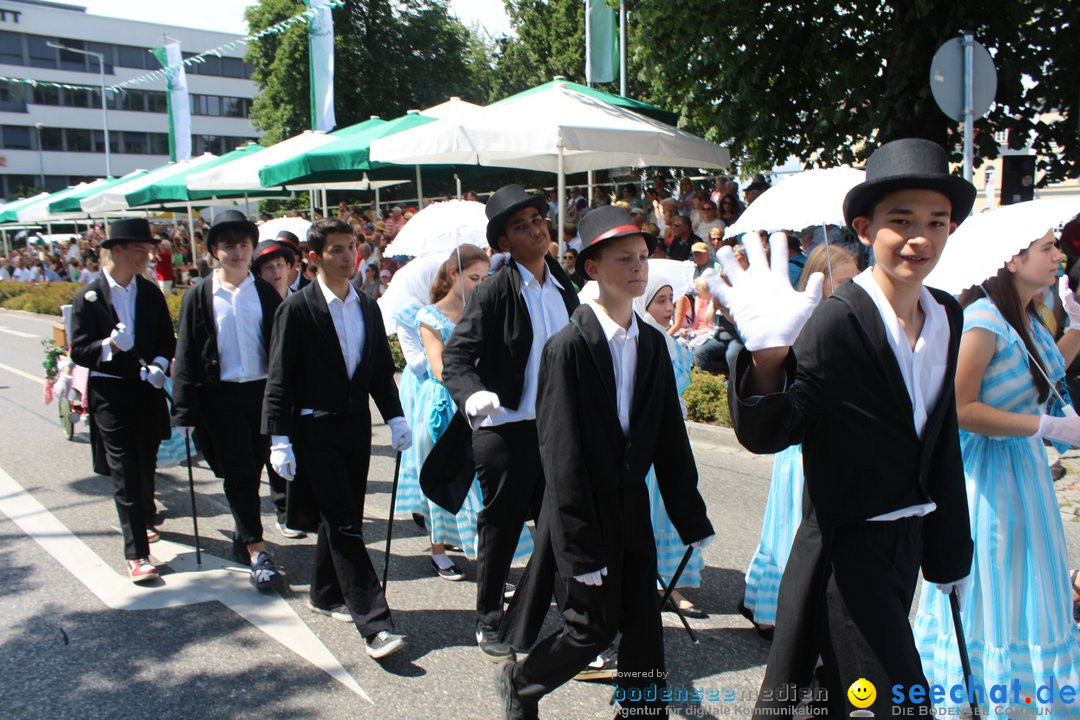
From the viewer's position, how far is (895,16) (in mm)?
10844

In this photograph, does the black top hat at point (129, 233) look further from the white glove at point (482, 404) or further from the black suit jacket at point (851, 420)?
the black suit jacket at point (851, 420)

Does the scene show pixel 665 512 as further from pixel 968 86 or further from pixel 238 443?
pixel 968 86

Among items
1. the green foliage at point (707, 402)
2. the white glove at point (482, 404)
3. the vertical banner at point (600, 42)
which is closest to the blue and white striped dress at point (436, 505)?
the white glove at point (482, 404)

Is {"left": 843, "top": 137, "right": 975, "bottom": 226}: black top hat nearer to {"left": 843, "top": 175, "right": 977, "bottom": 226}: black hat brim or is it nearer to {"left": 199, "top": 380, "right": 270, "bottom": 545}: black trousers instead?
{"left": 843, "top": 175, "right": 977, "bottom": 226}: black hat brim

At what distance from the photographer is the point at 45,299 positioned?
24703 mm

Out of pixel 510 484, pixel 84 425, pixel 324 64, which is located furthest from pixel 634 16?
pixel 510 484

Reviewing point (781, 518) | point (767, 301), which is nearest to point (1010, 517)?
point (781, 518)

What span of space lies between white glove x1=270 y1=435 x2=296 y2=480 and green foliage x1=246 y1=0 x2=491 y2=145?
37.5 metres

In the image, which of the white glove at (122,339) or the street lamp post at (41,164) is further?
the street lamp post at (41,164)

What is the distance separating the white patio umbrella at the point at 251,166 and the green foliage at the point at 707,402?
7.53 m

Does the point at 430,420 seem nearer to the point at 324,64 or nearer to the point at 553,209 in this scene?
the point at 553,209

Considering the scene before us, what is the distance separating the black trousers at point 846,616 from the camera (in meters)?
2.38

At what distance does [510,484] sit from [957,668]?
1.80 m

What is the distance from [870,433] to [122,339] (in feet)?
13.3
